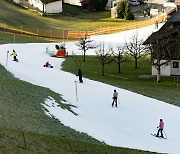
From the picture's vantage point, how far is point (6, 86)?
127 feet

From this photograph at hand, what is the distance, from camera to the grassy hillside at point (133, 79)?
48469 millimetres

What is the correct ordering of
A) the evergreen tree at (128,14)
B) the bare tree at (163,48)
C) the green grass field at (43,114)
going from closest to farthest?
the green grass field at (43,114) → the bare tree at (163,48) → the evergreen tree at (128,14)

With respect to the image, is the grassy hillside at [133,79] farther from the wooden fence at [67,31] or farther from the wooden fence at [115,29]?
the wooden fence at [115,29]

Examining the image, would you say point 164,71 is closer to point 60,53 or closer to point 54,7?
point 60,53

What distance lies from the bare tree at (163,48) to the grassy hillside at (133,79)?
7.90 feet

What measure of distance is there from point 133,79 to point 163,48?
5.36 m

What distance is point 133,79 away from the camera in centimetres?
5625

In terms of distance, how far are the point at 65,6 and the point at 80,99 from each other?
3012 inches

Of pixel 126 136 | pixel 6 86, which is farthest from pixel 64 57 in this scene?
pixel 126 136

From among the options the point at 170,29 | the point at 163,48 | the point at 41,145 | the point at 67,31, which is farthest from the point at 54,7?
the point at 41,145

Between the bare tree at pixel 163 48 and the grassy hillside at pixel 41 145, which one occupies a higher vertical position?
the bare tree at pixel 163 48

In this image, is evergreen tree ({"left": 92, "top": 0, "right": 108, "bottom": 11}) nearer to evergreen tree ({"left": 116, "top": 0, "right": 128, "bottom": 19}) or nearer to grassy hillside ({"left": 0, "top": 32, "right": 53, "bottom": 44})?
evergreen tree ({"left": 116, "top": 0, "right": 128, "bottom": 19})

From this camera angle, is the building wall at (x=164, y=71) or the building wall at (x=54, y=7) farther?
the building wall at (x=54, y=7)

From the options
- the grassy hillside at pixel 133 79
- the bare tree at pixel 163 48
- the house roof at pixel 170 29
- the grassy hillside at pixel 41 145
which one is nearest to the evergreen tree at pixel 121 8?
the grassy hillside at pixel 133 79
